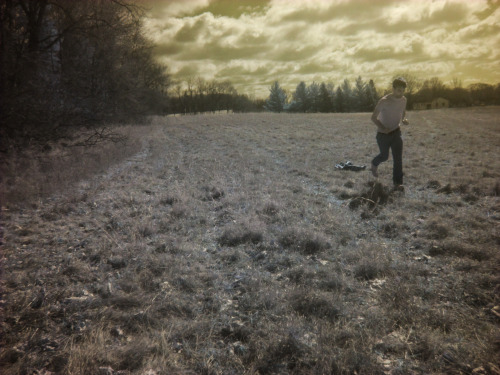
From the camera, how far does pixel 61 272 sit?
3.41 m

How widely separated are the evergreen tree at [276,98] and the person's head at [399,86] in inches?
2808

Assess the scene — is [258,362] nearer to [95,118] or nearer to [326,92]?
[95,118]

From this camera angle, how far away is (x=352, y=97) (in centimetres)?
6925

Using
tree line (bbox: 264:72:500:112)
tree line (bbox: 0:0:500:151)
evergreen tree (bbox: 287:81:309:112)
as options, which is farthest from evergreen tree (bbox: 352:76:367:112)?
tree line (bbox: 0:0:500:151)

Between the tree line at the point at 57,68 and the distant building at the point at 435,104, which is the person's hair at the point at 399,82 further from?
the distant building at the point at 435,104

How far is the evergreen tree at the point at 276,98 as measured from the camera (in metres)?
74.7

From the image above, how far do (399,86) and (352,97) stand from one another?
70.0 metres

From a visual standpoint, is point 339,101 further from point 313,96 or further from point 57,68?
point 57,68

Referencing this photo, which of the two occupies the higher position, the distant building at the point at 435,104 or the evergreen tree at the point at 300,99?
the evergreen tree at the point at 300,99

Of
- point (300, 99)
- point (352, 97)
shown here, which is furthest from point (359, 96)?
point (300, 99)

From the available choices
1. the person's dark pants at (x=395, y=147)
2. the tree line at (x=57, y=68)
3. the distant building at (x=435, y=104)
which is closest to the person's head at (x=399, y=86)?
the person's dark pants at (x=395, y=147)

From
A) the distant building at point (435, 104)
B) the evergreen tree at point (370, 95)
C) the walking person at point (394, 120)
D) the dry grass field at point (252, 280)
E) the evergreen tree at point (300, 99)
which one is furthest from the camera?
the distant building at point (435, 104)

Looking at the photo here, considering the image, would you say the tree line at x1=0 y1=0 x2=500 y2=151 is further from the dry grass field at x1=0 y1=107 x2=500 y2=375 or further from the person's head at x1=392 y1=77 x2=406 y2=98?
the person's head at x1=392 y1=77 x2=406 y2=98

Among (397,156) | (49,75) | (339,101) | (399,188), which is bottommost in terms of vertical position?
(399,188)
